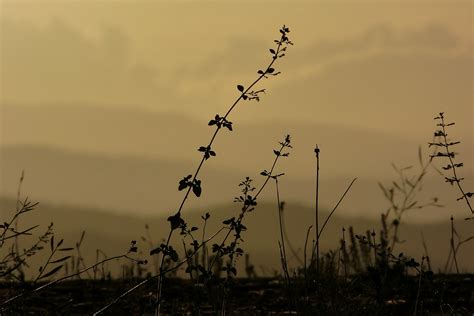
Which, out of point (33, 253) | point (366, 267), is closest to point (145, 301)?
point (366, 267)

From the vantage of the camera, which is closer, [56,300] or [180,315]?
[180,315]

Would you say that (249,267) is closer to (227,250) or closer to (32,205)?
(227,250)

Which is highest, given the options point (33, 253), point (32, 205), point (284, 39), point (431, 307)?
point (284, 39)

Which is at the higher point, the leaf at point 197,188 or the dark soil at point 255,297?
the leaf at point 197,188

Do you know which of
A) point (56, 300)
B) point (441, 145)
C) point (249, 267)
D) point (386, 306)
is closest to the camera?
point (441, 145)

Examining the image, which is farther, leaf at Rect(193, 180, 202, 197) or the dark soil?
the dark soil

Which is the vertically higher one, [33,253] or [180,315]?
[33,253]

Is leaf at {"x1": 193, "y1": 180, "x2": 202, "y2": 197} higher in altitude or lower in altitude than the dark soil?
higher

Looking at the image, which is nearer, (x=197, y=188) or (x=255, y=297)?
(x=197, y=188)

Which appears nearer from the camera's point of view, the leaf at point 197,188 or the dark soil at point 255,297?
the leaf at point 197,188

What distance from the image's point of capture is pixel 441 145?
4000 millimetres

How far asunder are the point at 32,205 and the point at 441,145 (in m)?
2.09

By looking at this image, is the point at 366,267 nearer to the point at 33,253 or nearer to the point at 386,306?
the point at 386,306

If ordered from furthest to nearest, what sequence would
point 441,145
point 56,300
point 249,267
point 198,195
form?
point 249,267, point 56,300, point 441,145, point 198,195
